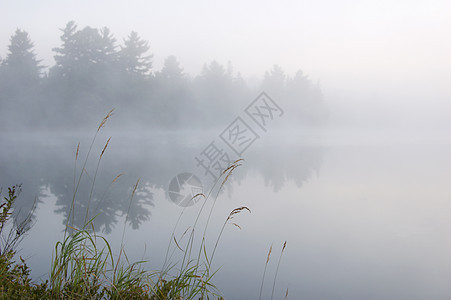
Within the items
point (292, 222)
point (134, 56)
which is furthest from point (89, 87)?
point (292, 222)

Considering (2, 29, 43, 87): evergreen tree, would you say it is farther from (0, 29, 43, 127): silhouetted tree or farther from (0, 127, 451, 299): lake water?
(0, 127, 451, 299): lake water

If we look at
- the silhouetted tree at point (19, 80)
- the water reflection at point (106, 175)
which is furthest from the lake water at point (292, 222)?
the silhouetted tree at point (19, 80)

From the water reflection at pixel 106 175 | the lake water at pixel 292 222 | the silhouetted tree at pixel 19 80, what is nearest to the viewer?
the lake water at pixel 292 222

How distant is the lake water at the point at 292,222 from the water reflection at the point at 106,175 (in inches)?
2.5

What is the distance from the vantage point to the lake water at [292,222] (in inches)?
234

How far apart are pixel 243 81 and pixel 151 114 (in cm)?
1801

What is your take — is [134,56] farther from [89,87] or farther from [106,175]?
[106,175]

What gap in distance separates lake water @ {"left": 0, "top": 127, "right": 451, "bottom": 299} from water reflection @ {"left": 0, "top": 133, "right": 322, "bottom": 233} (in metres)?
0.06

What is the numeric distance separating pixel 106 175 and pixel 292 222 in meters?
9.96

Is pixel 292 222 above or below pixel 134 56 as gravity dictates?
below

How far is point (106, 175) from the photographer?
16859 millimetres

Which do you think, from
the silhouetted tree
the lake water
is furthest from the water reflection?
the silhouetted tree

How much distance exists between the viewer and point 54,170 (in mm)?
17969

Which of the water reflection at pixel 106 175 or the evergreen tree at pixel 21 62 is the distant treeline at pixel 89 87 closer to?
the evergreen tree at pixel 21 62
